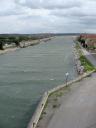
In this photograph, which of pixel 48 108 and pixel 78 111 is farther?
pixel 48 108

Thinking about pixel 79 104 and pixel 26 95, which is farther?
pixel 26 95

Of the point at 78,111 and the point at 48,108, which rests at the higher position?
the point at 78,111

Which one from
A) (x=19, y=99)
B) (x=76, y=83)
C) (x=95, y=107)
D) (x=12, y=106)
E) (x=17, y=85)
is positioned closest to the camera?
(x=95, y=107)

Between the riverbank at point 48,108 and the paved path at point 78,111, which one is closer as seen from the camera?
the paved path at point 78,111

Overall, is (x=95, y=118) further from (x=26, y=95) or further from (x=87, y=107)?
(x=26, y=95)

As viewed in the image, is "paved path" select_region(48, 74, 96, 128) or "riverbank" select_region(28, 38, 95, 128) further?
"riverbank" select_region(28, 38, 95, 128)

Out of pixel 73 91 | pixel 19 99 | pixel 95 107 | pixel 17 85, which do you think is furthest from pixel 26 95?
pixel 95 107

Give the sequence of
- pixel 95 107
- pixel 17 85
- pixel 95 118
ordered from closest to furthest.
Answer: pixel 95 118 < pixel 95 107 < pixel 17 85
